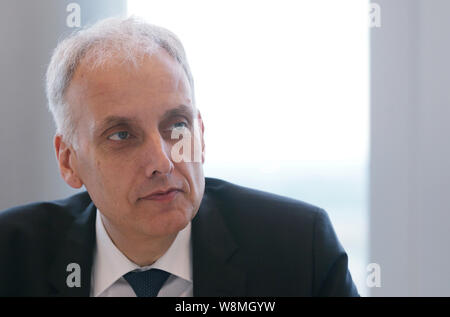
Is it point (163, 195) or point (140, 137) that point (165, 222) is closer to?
point (163, 195)

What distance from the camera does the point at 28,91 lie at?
1.27m

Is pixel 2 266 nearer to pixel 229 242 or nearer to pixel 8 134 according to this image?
pixel 8 134

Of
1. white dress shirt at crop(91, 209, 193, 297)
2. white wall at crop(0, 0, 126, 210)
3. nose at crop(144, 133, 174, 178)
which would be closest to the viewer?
nose at crop(144, 133, 174, 178)

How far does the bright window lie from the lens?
4.32 ft

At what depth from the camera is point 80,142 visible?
105 cm

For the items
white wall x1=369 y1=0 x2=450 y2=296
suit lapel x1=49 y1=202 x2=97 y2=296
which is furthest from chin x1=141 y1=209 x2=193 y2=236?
white wall x1=369 y1=0 x2=450 y2=296

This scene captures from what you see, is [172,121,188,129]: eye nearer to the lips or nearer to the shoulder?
the lips

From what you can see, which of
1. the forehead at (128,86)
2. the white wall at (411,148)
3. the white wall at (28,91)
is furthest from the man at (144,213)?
the white wall at (411,148)

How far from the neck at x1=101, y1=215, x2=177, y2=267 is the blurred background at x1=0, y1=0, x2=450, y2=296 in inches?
11.2

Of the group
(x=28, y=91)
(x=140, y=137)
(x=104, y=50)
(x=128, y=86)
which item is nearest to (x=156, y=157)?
Answer: (x=140, y=137)

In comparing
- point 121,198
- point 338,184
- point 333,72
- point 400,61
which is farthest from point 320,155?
point 121,198

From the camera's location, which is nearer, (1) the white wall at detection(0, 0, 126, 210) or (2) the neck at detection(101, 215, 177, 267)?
(2) the neck at detection(101, 215, 177, 267)

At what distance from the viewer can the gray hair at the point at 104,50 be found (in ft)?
→ 3.25

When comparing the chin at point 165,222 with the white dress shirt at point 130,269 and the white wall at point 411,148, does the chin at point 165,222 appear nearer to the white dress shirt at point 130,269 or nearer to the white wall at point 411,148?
the white dress shirt at point 130,269
